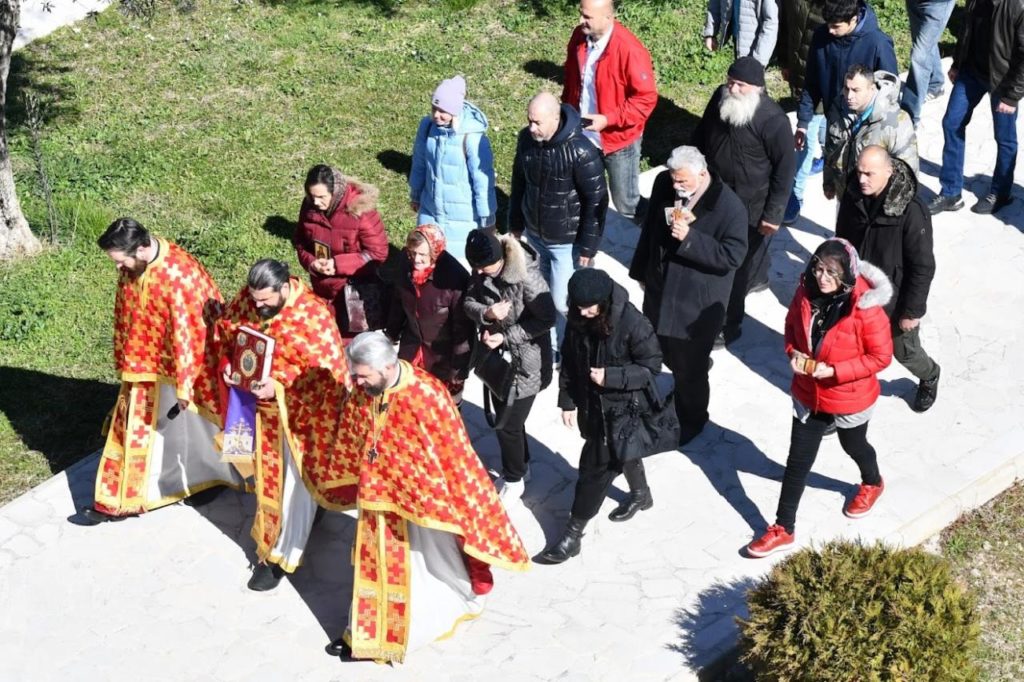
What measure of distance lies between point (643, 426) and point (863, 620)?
1.61m

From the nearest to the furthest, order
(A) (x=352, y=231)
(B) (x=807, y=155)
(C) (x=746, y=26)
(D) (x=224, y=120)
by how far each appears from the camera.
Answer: (A) (x=352, y=231) → (B) (x=807, y=155) → (C) (x=746, y=26) → (D) (x=224, y=120)

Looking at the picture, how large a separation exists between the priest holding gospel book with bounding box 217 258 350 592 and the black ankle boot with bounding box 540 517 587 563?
1326mm

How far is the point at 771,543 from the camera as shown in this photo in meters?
7.83

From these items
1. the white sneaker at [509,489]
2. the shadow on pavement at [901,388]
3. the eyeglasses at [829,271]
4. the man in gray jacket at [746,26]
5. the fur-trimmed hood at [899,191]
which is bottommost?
the white sneaker at [509,489]

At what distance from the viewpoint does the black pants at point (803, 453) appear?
753 centimetres

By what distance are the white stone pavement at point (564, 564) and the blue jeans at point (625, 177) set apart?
5.95 feet

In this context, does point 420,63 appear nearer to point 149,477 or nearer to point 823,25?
point 823,25

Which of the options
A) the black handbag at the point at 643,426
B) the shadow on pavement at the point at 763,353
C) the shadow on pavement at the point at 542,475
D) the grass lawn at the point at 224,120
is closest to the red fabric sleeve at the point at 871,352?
the black handbag at the point at 643,426

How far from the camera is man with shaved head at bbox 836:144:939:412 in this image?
8078mm

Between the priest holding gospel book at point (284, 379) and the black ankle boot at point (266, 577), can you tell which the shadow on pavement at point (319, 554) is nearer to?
the black ankle boot at point (266, 577)

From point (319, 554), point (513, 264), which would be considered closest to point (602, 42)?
point (513, 264)

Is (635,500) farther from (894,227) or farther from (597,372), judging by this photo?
(894,227)

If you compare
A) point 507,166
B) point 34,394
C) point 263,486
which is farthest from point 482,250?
point 507,166

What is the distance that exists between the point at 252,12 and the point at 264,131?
2467mm
